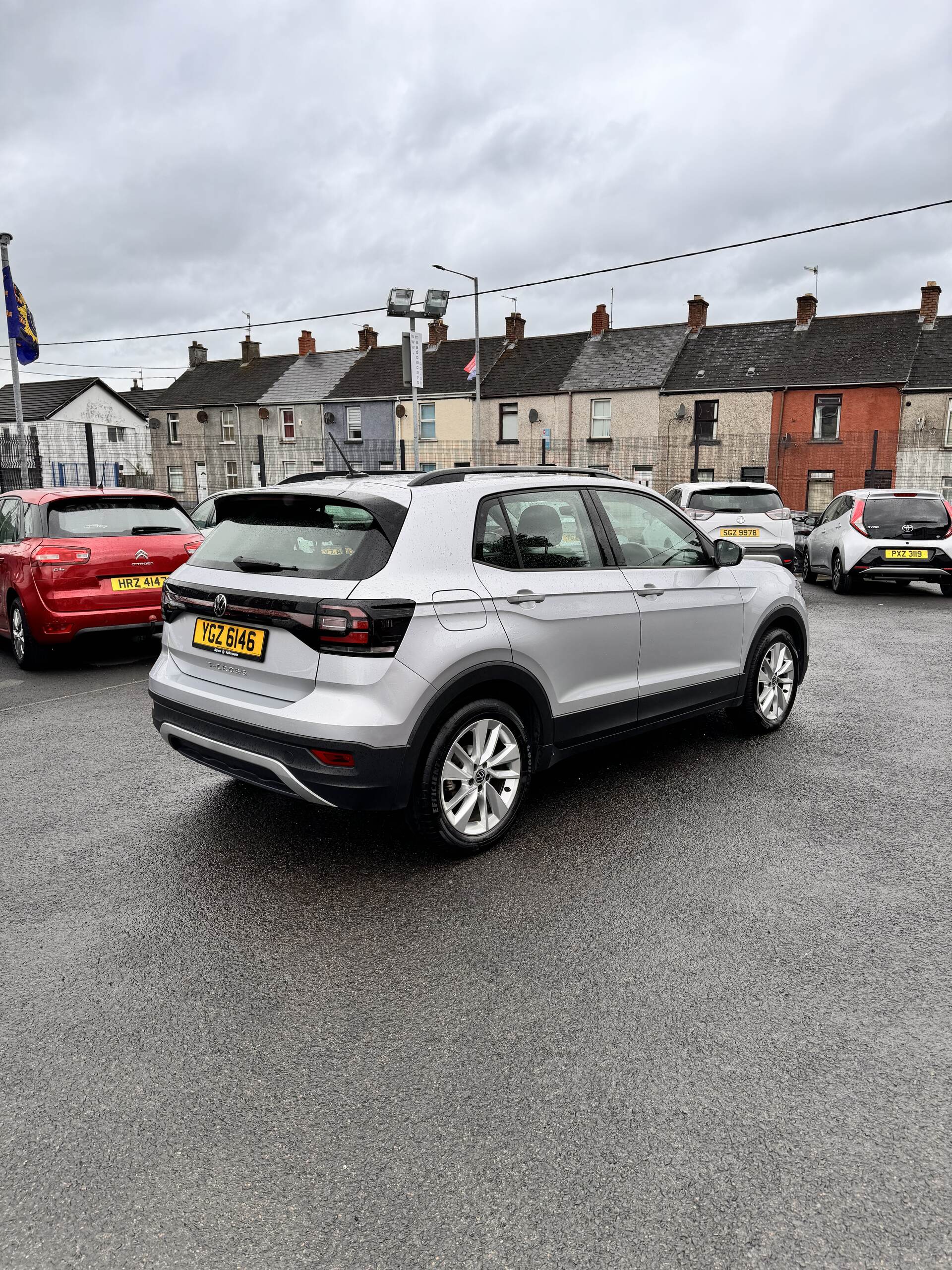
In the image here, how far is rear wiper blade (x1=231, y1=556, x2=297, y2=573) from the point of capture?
150 inches

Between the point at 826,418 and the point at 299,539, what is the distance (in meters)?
35.3

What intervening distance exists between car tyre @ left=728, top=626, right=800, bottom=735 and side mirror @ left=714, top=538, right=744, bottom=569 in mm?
621

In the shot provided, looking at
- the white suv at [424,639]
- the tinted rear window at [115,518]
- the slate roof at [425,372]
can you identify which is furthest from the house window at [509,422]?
the white suv at [424,639]

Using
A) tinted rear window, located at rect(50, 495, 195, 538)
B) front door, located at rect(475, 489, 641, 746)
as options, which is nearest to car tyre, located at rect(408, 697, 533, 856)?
front door, located at rect(475, 489, 641, 746)

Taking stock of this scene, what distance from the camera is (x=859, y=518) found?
46.6 ft

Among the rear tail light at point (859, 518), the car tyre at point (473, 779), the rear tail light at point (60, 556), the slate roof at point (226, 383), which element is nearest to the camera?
the car tyre at point (473, 779)

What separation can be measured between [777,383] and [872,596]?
23706mm

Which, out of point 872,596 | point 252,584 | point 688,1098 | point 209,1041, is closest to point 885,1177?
point 688,1098

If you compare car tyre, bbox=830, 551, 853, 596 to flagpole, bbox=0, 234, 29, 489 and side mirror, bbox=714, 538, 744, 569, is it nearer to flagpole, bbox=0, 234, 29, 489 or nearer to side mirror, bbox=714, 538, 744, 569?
side mirror, bbox=714, 538, 744, 569

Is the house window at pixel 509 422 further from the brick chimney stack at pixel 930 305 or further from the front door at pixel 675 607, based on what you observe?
the front door at pixel 675 607

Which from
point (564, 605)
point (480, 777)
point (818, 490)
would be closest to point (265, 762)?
point (480, 777)

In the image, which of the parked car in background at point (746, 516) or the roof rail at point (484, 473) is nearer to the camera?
the roof rail at point (484, 473)

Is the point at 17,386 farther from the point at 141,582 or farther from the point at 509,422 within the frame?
the point at 509,422

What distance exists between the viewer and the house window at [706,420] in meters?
36.4
